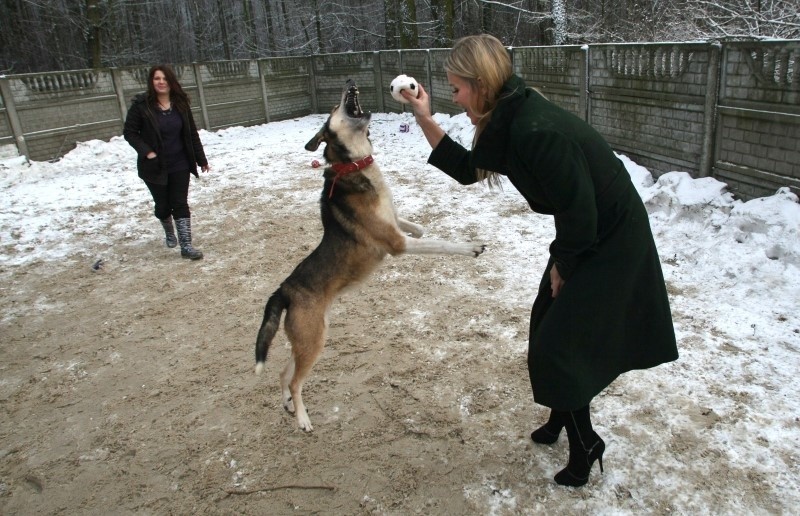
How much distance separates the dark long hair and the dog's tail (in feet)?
12.9

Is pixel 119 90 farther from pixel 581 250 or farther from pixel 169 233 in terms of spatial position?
pixel 581 250

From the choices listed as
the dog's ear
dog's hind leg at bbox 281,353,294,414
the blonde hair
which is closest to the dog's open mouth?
the dog's ear

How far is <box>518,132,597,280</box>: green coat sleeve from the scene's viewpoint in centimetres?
202

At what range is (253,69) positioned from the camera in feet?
52.1

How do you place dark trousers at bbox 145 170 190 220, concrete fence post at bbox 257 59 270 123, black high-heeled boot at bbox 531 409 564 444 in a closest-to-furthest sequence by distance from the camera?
black high-heeled boot at bbox 531 409 564 444 < dark trousers at bbox 145 170 190 220 < concrete fence post at bbox 257 59 270 123

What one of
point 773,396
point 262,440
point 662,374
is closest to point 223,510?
point 262,440

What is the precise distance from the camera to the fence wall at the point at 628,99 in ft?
17.2

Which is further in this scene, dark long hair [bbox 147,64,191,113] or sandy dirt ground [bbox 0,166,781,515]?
dark long hair [bbox 147,64,191,113]

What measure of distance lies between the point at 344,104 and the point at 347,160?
384 millimetres

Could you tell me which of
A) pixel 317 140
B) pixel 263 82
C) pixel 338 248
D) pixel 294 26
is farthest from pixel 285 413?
pixel 294 26

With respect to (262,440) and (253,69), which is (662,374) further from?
(253,69)

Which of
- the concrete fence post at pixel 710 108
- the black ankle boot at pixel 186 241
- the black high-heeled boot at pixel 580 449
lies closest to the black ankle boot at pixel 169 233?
the black ankle boot at pixel 186 241

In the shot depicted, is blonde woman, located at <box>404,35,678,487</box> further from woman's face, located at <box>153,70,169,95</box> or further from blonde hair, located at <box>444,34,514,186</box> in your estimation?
woman's face, located at <box>153,70,169,95</box>

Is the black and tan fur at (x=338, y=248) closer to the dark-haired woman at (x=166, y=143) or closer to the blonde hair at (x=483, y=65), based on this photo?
the blonde hair at (x=483, y=65)
